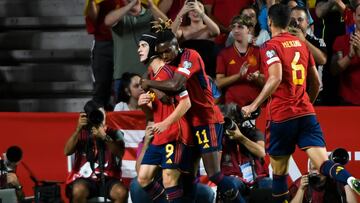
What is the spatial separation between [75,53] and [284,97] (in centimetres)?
459

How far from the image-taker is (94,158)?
12219 millimetres

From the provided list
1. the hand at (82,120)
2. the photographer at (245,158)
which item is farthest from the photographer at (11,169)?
the photographer at (245,158)

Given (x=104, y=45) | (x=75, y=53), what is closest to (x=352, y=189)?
(x=104, y=45)

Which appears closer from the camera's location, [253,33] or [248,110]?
[248,110]

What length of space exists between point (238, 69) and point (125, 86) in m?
1.30

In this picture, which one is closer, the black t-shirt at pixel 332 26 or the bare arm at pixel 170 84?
the bare arm at pixel 170 84

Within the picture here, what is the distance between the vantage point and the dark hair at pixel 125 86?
12.9m

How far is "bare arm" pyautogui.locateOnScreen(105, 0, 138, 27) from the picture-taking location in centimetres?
1320

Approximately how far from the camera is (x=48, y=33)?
1500 cm

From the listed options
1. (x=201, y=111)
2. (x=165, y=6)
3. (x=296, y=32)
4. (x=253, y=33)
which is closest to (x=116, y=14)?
(x=165, y=6)

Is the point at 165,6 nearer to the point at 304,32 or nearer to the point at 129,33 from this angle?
the point at 129,33

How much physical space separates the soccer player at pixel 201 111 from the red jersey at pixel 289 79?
61cm

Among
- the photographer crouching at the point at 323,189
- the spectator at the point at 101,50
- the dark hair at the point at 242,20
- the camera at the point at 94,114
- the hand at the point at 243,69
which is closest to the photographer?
the photographer crouching at the point at 323,189

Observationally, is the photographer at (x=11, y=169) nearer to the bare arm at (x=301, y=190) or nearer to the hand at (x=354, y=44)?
the bare arm at (x=301, y=190)
